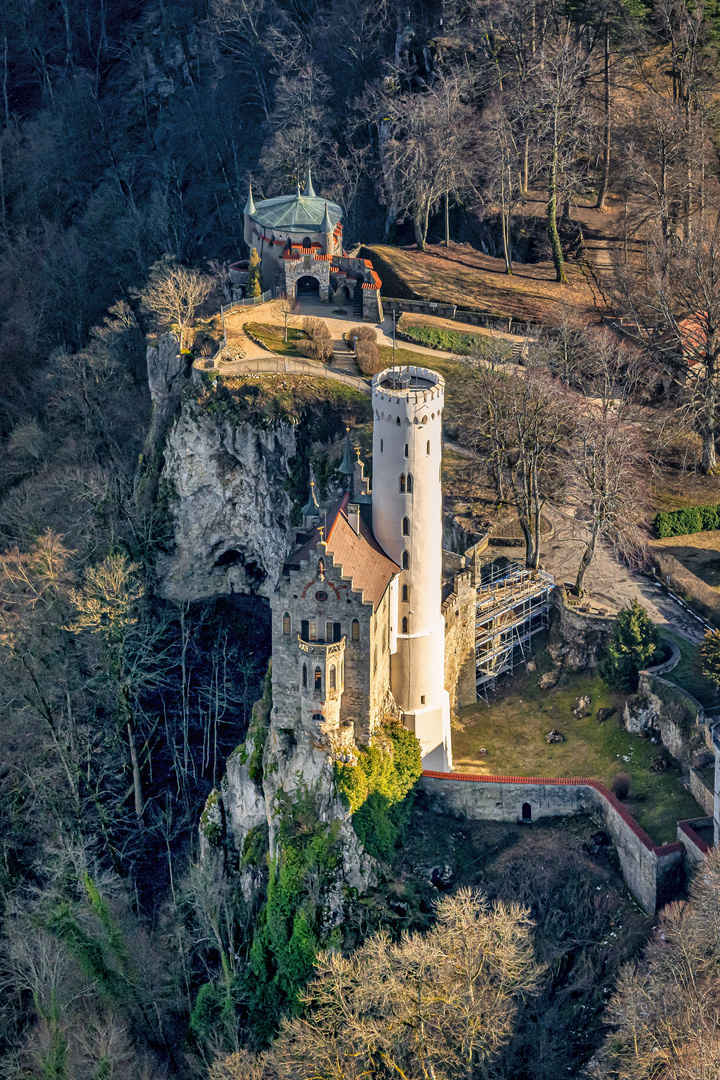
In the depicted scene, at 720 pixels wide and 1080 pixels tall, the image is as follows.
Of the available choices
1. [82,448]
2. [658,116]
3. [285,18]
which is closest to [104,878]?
[82,448]

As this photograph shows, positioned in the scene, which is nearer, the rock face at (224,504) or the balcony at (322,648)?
the balcony at (322,648)

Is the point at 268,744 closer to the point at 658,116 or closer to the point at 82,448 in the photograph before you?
the point at 82,448

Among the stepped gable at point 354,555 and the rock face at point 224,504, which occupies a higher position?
the stepped gable at point 354,555

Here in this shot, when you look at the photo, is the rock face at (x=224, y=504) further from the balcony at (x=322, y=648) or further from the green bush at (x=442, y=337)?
the balcony at (x=322, y=648)

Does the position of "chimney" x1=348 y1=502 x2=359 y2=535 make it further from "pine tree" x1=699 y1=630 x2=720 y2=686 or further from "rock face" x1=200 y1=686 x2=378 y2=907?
"pine tree" x1=699 y1=630 x2=720 y2=686

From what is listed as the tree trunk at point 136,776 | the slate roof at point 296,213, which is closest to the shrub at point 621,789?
the tree trunk at point 136,776

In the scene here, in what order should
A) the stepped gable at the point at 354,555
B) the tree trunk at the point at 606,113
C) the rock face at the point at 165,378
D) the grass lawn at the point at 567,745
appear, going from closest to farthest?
the stepped gable at the point at 354,555
the grass lawn at the point at 567,745
the rock face at the point at 165,378
the tree trunk at the point at 606,113

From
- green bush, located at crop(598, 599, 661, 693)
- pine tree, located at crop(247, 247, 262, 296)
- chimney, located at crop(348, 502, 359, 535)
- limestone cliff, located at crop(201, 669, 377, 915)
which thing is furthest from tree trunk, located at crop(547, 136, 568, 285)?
limestone cliff, located at crop(201, 669, 377, 915)

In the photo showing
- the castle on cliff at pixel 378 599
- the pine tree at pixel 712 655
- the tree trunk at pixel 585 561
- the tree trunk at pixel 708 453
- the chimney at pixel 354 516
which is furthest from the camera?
the tree trunk at pixel 708 453

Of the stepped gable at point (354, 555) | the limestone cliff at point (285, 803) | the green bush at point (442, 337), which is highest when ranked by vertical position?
the green bush at point (442, 337)
